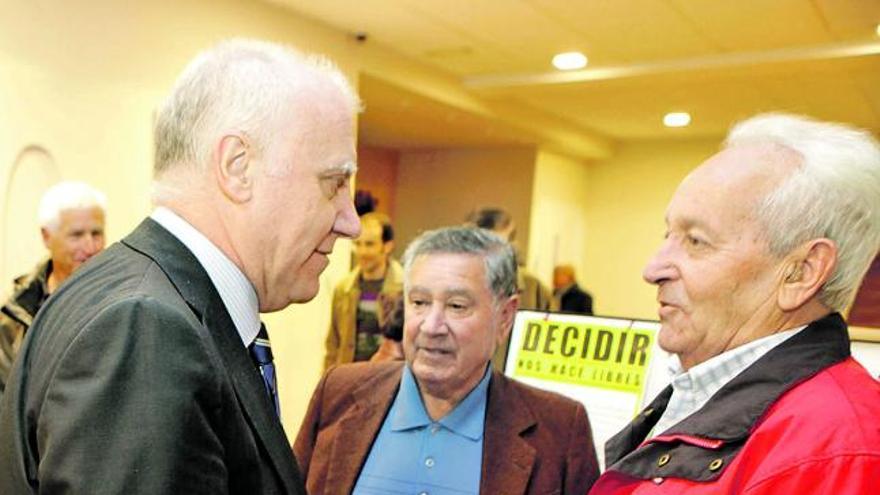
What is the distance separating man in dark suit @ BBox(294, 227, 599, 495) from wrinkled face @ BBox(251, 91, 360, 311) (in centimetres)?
69

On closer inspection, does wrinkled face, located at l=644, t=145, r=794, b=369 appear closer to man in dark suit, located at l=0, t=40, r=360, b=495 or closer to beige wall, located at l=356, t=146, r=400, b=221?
man in dark suit, located at l=0, t=40, r=360, b=495

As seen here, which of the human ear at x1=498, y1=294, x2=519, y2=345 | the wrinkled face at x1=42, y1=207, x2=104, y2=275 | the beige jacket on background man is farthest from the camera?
the beige jacket on background man

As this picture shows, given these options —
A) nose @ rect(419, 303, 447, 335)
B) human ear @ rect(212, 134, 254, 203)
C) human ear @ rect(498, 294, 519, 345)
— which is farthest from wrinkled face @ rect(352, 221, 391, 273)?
human ear @ rect(212, 134, 254, 203)

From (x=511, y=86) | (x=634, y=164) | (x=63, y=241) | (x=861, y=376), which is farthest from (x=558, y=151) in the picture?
(x=861, y=376)

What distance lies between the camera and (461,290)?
1.73 metres

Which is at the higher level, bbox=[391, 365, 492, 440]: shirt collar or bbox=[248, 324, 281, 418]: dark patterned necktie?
bbox=[248, 324, 281, 418]: dark patterned necktie

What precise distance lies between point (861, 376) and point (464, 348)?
839 millimetres

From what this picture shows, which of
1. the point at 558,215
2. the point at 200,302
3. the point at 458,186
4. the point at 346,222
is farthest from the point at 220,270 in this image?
the point at 558,215

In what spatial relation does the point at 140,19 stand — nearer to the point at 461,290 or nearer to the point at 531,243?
the point at 461,290

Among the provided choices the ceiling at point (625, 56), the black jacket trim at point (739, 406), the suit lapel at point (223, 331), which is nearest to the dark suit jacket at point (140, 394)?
the suit lapel at point (223, 331)

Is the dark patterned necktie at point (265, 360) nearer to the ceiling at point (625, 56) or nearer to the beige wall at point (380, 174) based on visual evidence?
the ceiling at point (625, 56)

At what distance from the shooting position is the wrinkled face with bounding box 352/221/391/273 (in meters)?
4.13

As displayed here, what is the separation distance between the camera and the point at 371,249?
4.16 metres

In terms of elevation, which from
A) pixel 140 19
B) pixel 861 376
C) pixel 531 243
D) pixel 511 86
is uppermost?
pixel 511 86
